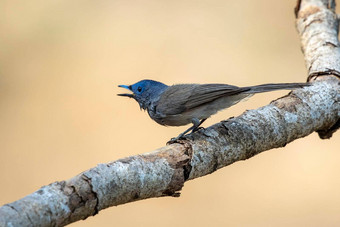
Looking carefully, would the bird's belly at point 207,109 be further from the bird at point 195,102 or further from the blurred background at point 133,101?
the blurred background at point 133,101

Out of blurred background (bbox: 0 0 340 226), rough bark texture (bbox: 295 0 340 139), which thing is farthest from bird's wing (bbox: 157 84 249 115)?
blurred background (bbox: 0 0 340 226)

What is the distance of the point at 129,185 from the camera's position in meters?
3.22

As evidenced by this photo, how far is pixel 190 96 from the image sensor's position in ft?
15.4

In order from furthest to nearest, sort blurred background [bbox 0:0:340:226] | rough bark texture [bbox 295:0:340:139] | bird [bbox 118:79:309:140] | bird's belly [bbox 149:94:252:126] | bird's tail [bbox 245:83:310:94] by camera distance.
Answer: blurred background [bbox 0:0:340:226] → rough bark texture [bbox 295:0:340:139] → bird's belly [bbox 149:94:252:126] → bird [bbox 118:79:309:140] → bird's tail [bbox 245:83:310:94]

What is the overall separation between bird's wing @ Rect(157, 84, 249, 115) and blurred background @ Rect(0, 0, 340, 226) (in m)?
2.53

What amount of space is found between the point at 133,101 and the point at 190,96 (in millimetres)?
4918

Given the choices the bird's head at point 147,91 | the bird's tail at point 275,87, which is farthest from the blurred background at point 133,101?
the bird's tail at point 275,87

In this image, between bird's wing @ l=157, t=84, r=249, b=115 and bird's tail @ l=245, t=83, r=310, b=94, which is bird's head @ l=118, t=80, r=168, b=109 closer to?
bird's wing @ l=157, t=84, r=249, b=115


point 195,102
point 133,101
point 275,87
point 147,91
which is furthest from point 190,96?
point 133,101

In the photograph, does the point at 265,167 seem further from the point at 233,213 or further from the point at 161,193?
the point at 161,193

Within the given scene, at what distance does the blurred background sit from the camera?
7.04m

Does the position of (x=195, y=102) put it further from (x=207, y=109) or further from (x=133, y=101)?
(x=133, y=101)

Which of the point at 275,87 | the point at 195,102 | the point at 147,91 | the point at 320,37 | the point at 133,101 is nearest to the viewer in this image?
the point at 275,87

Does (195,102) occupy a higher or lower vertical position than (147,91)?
lower
